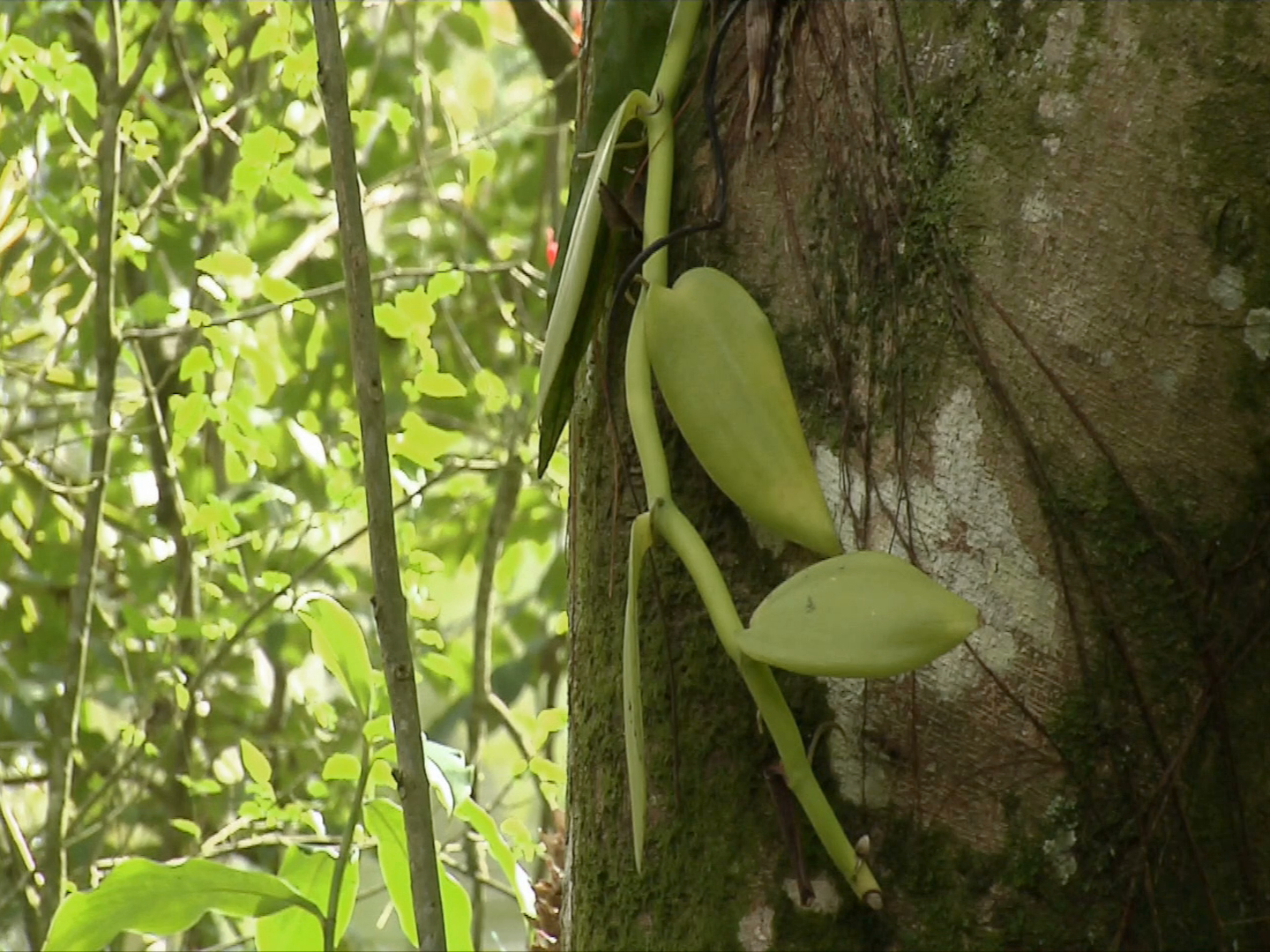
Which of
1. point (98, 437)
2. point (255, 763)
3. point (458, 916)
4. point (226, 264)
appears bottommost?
point (458, 916)

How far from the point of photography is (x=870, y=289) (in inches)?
16.8

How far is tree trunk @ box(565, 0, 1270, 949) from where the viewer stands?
388mm

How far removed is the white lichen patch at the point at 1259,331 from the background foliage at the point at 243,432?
713 millimetres

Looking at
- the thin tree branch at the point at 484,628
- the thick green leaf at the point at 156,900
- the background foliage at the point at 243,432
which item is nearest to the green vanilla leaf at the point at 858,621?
the thick green leaf at the point at 156,900

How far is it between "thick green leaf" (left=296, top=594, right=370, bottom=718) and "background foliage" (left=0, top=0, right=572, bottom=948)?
263mm

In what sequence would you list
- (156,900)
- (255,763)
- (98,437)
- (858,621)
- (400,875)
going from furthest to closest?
(98,437)
(255,763)
(400,875)
(156,900)
(858,621)

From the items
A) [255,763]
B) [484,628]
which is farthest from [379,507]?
[484,628]

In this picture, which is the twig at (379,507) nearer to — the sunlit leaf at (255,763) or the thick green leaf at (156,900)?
the thick green leaf at (156,900)

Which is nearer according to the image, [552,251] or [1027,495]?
[1027,495]

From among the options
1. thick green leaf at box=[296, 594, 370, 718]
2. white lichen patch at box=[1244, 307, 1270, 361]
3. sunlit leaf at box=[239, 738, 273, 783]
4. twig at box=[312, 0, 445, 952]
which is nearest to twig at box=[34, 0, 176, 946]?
sunlit leaf at box=[239, 738, 273, 783]

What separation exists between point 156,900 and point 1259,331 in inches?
22.2

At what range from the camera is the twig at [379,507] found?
18.6 inches

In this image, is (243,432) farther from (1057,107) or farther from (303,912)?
(1057,107)

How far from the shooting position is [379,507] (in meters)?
0.47
